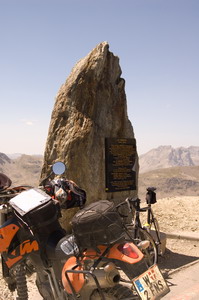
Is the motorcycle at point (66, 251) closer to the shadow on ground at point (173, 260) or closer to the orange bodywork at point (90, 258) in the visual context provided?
the orange bodywork at point (90, 258)

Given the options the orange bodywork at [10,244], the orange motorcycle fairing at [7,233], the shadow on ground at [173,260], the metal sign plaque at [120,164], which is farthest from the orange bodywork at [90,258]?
the metal sign plaque at [120,164]

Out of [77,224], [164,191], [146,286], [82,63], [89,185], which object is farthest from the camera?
[164,191]

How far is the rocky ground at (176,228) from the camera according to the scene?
552 cm

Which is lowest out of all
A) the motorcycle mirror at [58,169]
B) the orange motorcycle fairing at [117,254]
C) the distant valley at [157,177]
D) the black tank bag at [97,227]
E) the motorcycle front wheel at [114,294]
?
the distant valley at [157,177]

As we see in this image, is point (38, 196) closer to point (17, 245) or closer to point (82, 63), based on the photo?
point (17, 245)

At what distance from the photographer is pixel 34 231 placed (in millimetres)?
2803

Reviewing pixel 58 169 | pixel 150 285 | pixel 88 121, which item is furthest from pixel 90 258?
pixel 88 121

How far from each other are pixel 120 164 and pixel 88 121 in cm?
118

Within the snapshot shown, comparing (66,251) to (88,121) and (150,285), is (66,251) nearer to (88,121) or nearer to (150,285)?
(150,285)

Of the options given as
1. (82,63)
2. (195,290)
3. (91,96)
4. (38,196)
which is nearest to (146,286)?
(38,196)

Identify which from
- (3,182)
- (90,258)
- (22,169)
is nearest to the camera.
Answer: (90,258)

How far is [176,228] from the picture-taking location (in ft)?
30.2

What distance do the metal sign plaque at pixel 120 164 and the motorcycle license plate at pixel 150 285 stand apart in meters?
4.26

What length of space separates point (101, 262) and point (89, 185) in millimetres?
3966
